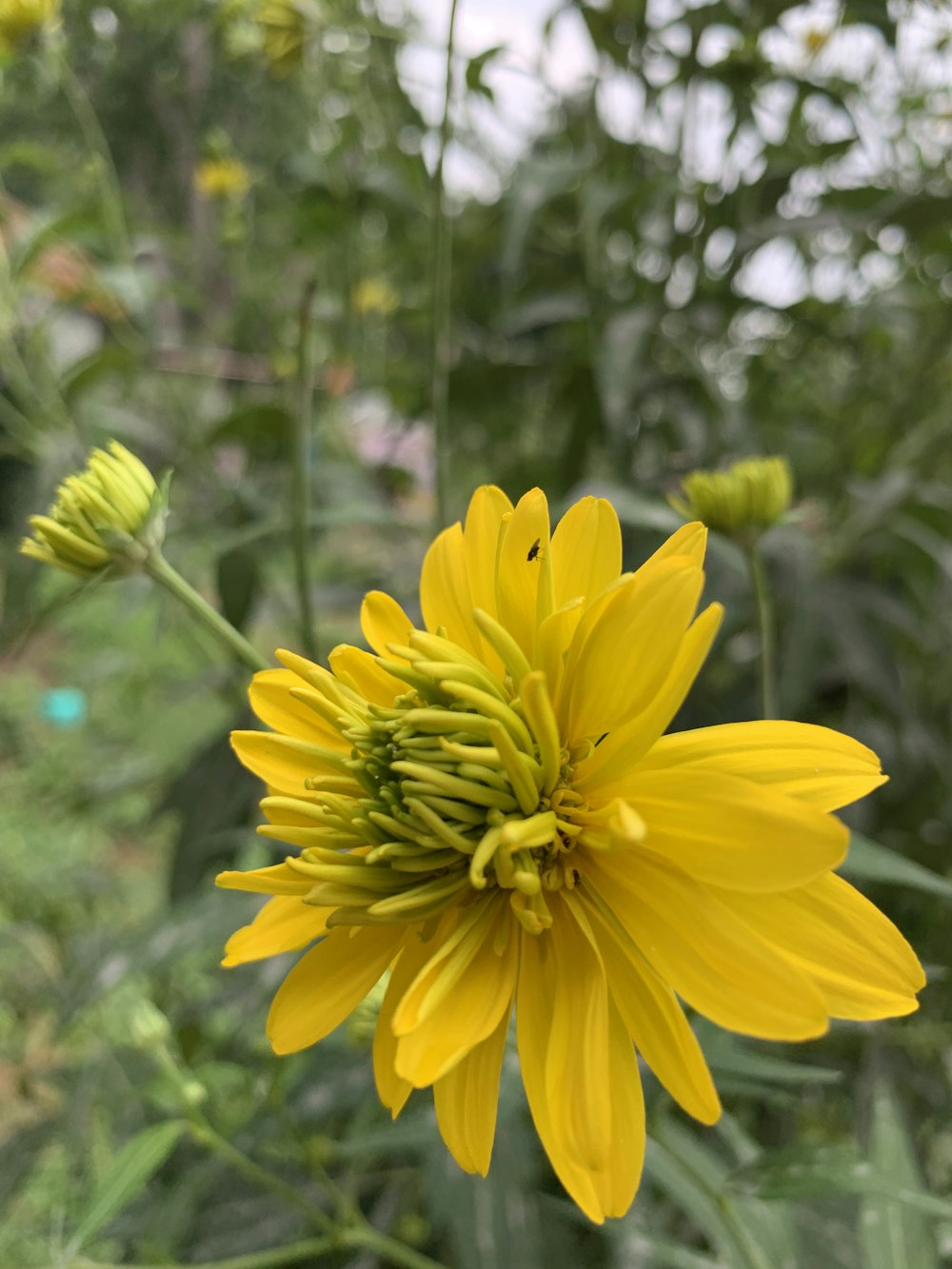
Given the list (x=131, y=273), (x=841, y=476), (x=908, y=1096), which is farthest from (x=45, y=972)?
(x=841, y=476)

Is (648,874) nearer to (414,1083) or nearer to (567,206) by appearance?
(414,1083)

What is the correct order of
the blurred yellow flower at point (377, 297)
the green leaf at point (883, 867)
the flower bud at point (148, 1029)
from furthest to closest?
the blurred yellow flower at point (377, 297) → the flower bud at point (148, 1029) → the green leaf at point (883, 867)

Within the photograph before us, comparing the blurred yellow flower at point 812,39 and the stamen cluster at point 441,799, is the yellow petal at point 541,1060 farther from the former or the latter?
the blurred yellow flower at point 812,39

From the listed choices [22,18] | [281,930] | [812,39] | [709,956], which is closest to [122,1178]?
[281,930]

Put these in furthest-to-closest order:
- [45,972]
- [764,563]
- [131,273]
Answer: [45,972] < [131,273] < [764,563]

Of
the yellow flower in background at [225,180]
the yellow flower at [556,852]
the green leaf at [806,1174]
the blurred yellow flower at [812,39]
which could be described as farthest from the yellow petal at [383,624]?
the yellow flower in background at [225,180]
